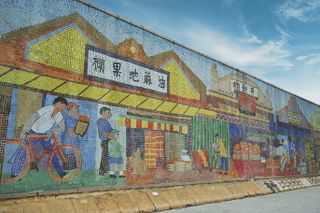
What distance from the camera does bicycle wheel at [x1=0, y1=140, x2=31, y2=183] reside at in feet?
18.3

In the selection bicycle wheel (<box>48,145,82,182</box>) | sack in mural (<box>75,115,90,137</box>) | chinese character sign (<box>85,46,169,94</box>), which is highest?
chinese character sign (<box>85,46,169,94</box>)

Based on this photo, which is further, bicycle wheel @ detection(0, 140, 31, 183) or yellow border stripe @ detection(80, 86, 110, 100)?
yellow border stripe @ detection(80, 86, 110, 100)

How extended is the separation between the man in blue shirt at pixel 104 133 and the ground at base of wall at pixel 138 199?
61 cm

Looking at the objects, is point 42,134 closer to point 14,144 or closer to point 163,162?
point 14,144

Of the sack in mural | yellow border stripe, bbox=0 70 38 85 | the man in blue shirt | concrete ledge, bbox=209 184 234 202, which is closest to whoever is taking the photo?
yellow border stripe, bbox=0 70 38 85

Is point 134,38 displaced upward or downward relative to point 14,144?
upward

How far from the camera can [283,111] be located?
16344mm

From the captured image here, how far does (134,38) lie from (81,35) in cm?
177

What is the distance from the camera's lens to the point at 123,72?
8039 millimetres

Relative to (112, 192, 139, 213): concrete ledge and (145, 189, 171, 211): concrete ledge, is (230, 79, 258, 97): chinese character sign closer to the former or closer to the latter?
(145, 189, 171, 211): concrete ledge

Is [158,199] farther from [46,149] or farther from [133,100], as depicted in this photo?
[46,149]

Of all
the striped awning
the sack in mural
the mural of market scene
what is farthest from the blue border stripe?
the striped awning

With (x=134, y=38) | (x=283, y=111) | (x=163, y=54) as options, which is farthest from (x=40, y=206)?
(x=283, y=111)

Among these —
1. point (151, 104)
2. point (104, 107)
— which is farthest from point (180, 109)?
point (104, 107)
